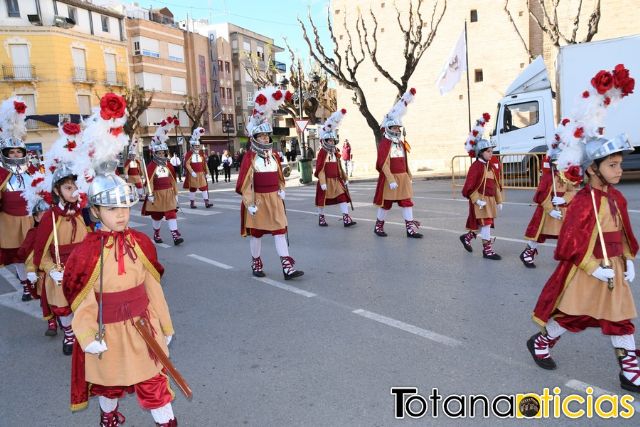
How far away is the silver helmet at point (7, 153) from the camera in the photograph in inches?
270

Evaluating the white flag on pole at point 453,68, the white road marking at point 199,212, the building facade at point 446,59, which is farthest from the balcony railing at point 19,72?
the white flag on pole at point 453,68

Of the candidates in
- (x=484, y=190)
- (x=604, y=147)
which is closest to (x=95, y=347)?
(x=604, y=147)

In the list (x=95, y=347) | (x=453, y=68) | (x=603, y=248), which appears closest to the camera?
(x=95, y=347)

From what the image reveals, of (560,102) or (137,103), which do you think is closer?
(560,102)

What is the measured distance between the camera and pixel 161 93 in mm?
49469

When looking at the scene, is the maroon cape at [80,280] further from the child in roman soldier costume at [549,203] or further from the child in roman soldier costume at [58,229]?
the child in roman soldier costume at [549,203]

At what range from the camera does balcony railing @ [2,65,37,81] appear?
37.1 m

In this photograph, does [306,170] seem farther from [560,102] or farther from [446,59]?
[560,102]

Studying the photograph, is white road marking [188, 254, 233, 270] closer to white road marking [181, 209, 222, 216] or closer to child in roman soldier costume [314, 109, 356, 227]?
child in roman soldier costume [314, 109, 356, 227]

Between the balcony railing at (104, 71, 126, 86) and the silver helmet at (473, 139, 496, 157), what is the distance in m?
41.1

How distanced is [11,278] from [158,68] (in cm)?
4445

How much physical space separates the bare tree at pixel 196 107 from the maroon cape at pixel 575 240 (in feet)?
152

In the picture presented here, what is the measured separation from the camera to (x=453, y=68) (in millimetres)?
20406

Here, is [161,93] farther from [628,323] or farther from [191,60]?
[628,323]
